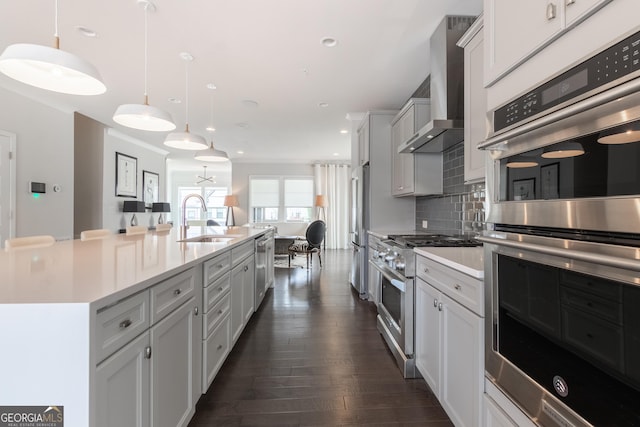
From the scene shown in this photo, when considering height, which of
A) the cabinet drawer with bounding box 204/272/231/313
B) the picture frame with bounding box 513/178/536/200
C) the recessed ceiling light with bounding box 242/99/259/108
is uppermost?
the recessed ceiling light with bounding box 242/99/259/108

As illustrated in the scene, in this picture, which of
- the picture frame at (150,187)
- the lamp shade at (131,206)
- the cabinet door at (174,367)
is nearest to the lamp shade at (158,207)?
the picture frame at (150,187)

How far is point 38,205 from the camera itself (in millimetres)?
4238

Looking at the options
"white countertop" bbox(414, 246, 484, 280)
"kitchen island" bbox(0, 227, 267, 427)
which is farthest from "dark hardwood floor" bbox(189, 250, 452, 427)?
"white countertop" bbox(414, 246, 484, 280)

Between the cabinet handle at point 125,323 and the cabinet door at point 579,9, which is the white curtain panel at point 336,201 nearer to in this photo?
the cabinet handle at point 125,323

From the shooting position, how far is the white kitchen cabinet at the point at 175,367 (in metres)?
1.18

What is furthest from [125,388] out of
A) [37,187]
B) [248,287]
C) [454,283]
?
[37,187]

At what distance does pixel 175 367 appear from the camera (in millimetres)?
1364

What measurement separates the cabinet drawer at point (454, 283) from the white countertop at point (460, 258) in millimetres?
31

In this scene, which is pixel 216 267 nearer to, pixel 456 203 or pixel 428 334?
pixel 428 334

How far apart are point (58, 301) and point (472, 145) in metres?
2.13

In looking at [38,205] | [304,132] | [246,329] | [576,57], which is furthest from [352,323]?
[38,205]

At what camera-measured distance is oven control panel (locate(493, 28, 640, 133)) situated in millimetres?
645

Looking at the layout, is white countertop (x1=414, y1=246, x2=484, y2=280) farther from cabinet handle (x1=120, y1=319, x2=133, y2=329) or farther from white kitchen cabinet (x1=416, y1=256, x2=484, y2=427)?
cabinet handle (x1=120, y1=319, x2=133, y2=329)

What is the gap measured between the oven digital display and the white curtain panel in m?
8.25
